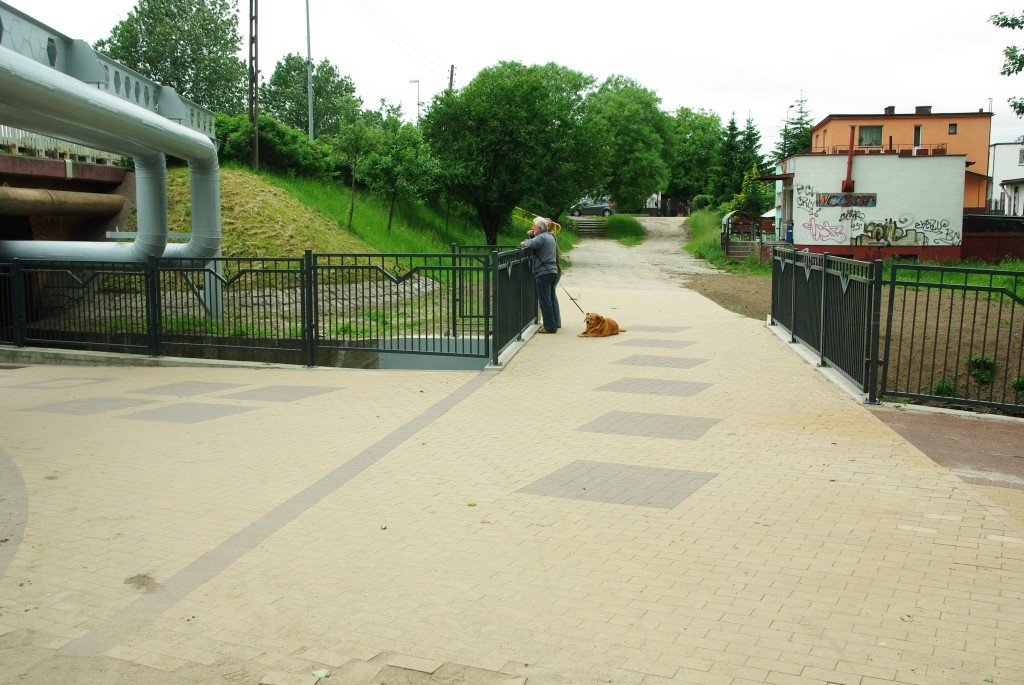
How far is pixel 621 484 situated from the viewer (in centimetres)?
684

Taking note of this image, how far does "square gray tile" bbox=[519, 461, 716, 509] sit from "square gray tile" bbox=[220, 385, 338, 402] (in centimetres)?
466

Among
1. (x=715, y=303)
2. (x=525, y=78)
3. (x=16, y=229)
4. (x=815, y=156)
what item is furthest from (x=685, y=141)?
(x=16, y=229)

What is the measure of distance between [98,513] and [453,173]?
28.4 meters

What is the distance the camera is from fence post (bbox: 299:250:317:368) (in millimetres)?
12922

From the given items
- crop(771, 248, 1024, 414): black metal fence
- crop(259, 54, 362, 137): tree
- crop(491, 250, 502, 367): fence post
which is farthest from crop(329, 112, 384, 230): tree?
crop(259, 54, 362, 137): tree

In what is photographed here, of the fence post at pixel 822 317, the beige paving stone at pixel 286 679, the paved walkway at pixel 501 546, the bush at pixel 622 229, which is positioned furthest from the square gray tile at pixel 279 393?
the bush at pixel 622 229

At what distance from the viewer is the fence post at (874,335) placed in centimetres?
937

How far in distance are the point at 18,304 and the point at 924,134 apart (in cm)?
5256

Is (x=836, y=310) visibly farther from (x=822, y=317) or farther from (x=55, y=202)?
(x=55, y=202)

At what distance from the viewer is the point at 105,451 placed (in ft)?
26.8

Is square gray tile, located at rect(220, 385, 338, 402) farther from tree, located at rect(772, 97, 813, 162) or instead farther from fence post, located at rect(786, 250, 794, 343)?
tree, located at rect(772, 97, 813, 162)

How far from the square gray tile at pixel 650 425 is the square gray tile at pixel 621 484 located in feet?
3.83

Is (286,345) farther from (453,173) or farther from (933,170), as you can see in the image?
(933,170)

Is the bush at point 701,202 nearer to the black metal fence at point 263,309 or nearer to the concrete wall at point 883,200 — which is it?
the concrete wall at point 883,200
